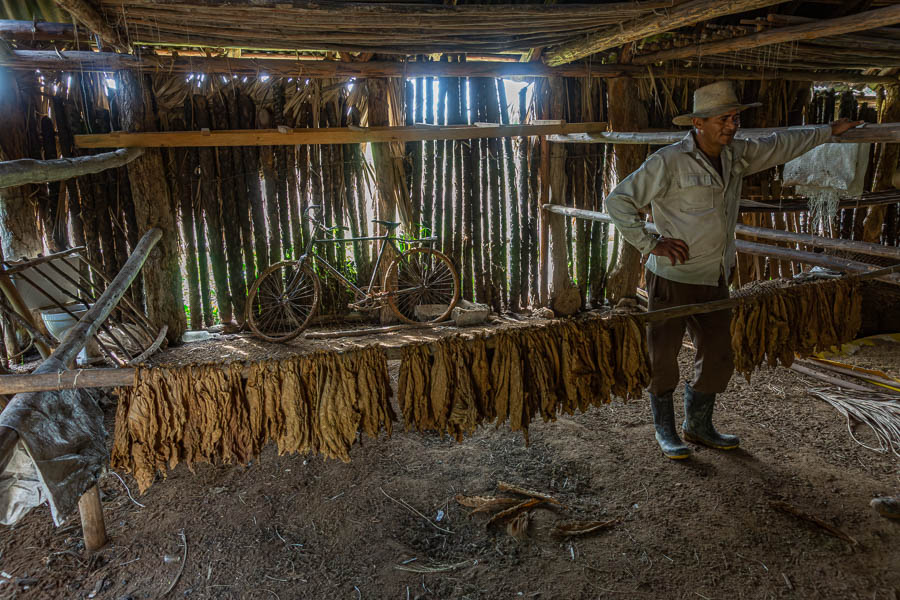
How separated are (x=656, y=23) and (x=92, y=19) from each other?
12.4ft

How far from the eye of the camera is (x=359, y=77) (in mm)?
5805

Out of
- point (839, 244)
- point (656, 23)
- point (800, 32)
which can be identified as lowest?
point (839, 244)

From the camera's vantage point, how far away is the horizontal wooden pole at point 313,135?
17.1 ft

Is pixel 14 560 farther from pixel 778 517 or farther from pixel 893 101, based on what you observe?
pixel 893 101

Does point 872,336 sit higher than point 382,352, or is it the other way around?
point 382,352

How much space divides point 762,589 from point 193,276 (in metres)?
5.68

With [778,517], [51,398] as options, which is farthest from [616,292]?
[51,398]

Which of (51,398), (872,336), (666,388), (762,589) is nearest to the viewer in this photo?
(51,398)

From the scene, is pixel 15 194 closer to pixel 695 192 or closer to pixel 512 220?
pixel 512 220

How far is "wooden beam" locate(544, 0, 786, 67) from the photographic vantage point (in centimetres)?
346

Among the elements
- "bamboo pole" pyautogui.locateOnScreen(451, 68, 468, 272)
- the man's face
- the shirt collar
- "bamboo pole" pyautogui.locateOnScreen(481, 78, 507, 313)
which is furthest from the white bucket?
the man's face

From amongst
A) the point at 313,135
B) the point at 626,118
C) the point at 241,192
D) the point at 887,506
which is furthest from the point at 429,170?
the point at 887,506

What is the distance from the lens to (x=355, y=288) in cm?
640

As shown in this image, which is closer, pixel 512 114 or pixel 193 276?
pixel 193 276
